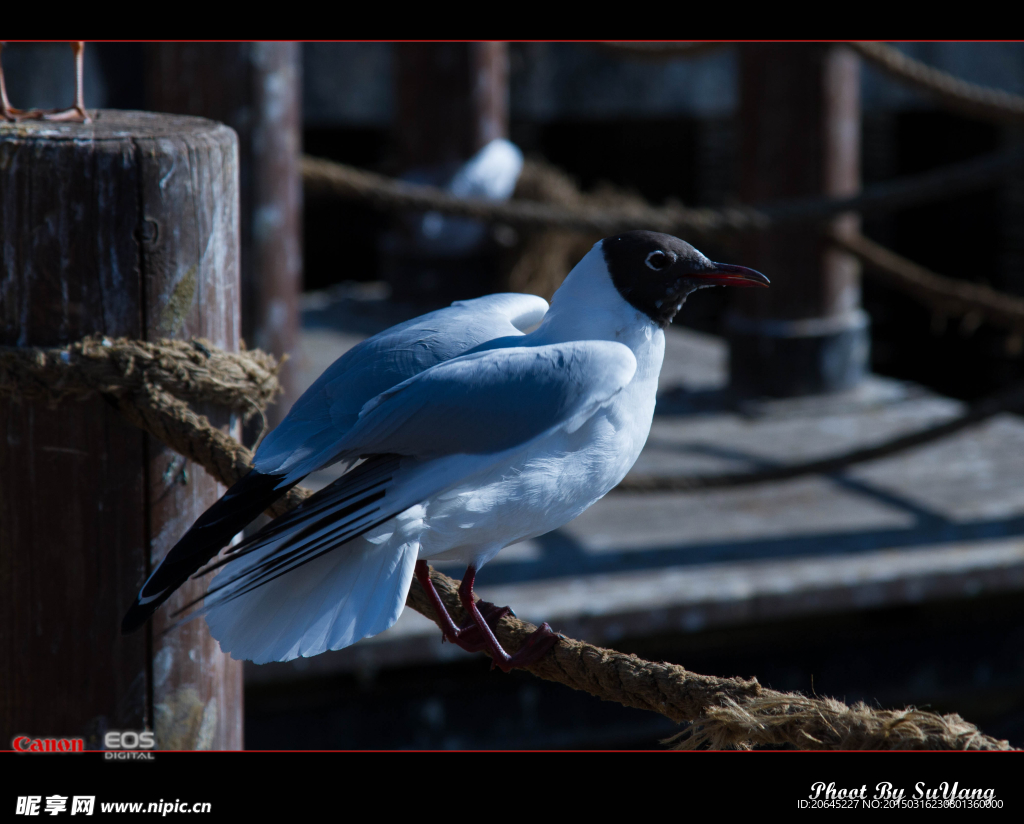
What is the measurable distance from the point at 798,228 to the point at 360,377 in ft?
10.5

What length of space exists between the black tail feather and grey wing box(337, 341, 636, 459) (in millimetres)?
80

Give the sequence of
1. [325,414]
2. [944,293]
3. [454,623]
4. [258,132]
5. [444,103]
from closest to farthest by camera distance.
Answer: [325,414] < [454,623] < [258,132] < [944,293] < [444,103]

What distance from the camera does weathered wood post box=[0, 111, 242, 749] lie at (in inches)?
46.8

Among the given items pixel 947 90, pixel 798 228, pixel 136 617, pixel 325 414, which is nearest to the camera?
pixel 136 617

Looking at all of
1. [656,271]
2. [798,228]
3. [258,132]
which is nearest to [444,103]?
[798,228]

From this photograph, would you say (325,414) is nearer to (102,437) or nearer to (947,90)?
(102,437)

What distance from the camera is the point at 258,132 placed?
109 inches

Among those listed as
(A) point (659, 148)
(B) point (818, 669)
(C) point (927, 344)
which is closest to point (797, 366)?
(B) point (818, 669)

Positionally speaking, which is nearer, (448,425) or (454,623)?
(448,425)

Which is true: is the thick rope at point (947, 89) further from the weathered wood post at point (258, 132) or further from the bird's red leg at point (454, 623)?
the bird's red leg at point (454, 623)

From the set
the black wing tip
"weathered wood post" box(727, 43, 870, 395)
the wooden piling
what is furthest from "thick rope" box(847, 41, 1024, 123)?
the black wing tip

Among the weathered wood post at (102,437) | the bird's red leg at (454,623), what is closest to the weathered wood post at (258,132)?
the weathered wood post at (102,437)

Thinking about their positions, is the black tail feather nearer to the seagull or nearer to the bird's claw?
the seagull

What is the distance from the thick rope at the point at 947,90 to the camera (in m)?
3.43
